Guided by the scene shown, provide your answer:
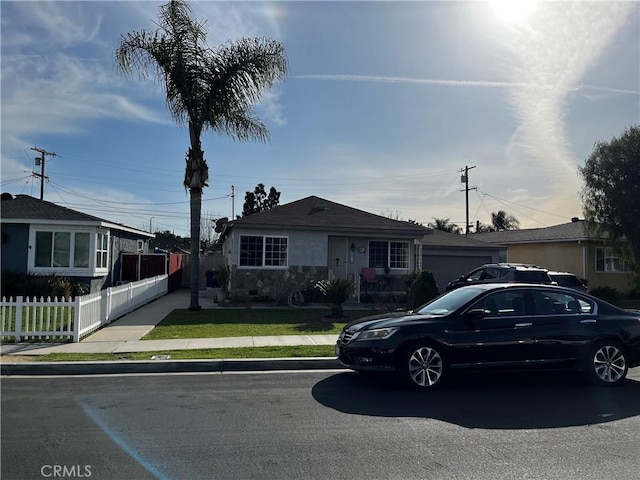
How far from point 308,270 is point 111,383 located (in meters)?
11.8

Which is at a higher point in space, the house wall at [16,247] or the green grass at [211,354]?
the house wall at [16,247]

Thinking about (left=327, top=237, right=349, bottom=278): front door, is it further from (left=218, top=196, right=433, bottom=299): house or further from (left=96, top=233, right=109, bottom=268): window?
(left=96, top=233, right=109, bottom=268): window

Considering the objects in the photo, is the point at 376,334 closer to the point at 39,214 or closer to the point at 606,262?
the point at 39,214

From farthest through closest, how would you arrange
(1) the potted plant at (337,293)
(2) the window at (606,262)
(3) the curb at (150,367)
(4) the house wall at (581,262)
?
(2) the window at (606,262) < (4) the house wall at (581,262) < (1) the potted plant at (337,293) < (3) the curb at (150,367)

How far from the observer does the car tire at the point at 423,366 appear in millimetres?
6805

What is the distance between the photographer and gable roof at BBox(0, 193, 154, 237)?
18562 millimetres

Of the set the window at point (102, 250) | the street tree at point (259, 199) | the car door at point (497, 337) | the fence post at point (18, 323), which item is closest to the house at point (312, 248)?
the window at point (102, 250)

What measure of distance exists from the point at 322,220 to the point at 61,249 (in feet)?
33.0

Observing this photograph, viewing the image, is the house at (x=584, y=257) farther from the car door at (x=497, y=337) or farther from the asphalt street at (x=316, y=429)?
the asphalt street at (x=316, y=429)

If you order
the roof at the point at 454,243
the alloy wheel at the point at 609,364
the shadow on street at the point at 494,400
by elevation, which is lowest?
the shadow on street at the point at 494,400

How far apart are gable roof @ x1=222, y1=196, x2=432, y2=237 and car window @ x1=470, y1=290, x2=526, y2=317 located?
11.6 metres

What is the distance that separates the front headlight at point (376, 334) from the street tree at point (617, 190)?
65.9 feet

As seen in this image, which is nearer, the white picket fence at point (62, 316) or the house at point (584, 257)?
the white picket fence at point (62, 316)

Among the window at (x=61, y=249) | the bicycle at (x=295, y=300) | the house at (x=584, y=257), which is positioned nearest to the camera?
the bicycle at (x=295, y=300)
